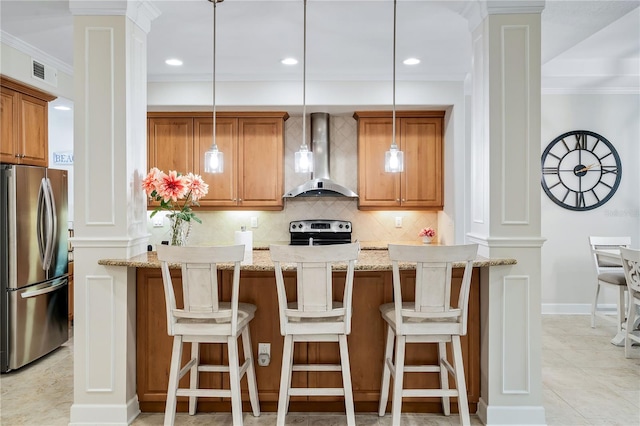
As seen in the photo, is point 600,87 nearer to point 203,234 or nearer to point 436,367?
point 436,367

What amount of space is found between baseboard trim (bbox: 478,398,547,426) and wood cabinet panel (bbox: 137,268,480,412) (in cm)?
16

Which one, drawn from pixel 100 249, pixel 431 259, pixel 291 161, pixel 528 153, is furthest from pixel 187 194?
pixel 291 161

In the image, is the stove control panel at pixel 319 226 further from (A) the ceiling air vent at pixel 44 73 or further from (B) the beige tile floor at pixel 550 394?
(A) the ceiling air vent at pixel 44 73

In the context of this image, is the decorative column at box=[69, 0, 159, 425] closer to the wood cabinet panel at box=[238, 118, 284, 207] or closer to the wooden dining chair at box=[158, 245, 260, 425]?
the wooden dining chair at box=[158, 245, 260, 425]

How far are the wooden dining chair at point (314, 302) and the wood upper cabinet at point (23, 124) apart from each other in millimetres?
2693

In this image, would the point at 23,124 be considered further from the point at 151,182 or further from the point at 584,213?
the point at 584,213

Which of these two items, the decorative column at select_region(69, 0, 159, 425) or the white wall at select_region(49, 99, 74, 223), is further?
the white wall at select_region(49, 99, 74, 223)

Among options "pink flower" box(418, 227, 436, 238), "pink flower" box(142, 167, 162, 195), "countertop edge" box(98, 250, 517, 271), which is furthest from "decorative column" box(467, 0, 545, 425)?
"pink flower" box(418, 227, 436, 238)

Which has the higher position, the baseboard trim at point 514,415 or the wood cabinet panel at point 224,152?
the wood cabinet panel at point 224,152

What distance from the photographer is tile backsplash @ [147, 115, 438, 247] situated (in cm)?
502

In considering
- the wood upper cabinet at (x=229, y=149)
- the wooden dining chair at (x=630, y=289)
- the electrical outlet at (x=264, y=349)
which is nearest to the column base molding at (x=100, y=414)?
the electrical outlet at (x=264, y=349)

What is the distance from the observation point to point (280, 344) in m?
2.65

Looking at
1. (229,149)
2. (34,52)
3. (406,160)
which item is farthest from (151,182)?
(406,160)

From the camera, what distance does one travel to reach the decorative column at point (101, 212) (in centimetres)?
253
